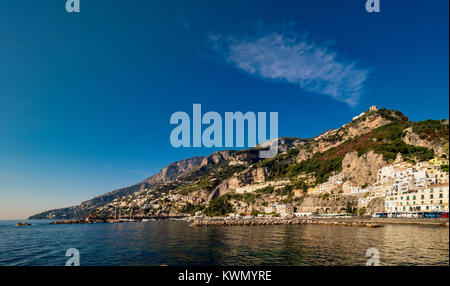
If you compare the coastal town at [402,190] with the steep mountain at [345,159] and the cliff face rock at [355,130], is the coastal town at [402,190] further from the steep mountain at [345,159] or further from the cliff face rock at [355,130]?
the cliff face rock at [355,130]

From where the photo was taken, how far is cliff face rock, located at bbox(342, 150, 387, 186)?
320ft

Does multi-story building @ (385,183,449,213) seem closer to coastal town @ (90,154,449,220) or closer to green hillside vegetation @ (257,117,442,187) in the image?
coastal town @ (90,154,449,220)

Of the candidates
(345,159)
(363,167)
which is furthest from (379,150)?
(345,159)

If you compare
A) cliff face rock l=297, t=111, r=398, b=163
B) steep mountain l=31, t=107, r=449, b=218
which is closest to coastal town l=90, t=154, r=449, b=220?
steep mountain l=31, t=107, r=449, b=218

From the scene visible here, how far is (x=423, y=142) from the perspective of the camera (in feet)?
341

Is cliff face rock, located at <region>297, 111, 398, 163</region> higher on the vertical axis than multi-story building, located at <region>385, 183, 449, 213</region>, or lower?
higher

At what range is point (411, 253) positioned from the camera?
22.5 m

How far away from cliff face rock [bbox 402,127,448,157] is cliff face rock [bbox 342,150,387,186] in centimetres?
2030

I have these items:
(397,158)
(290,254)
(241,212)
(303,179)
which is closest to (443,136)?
(397,158)

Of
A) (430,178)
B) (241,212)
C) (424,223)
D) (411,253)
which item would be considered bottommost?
(241,212)

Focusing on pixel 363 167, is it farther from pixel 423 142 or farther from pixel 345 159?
pixel 423 142

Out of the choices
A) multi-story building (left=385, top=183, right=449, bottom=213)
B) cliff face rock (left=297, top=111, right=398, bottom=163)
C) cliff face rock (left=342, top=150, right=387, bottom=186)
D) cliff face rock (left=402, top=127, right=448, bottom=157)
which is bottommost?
multi-story building (left=385, top=183, right=449, bottom=213)
